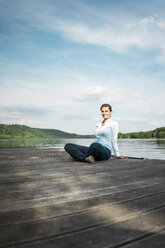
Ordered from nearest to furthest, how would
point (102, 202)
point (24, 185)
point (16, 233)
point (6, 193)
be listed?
point (16, 233) → point (102, 202) → point (6, 193) → point (24, 185)

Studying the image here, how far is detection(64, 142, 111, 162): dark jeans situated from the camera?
13.8ft

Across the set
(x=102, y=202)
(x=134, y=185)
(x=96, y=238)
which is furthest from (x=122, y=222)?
(x=134, y=185)

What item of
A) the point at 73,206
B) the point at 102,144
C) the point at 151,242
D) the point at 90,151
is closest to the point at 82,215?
the point at 73,206

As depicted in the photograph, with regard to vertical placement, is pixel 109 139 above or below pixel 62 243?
above

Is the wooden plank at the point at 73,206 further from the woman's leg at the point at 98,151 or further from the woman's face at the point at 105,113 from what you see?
the woman's face at the point at 105,113

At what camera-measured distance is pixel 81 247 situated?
0.94 m

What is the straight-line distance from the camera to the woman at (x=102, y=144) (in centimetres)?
433

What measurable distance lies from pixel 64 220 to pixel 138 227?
495 mm

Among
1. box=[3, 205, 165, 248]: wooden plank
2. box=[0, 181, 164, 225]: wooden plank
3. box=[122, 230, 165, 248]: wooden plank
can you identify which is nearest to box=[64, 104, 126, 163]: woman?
box=[0, 181, 164, 225]: wooden plank

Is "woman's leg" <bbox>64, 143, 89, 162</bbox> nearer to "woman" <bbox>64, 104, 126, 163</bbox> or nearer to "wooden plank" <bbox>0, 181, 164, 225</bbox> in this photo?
"woman" <bbox>64, 104, 126, 163</bbox>

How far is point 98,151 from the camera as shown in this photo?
168 inches

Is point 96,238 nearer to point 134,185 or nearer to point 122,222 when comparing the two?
point 122,222

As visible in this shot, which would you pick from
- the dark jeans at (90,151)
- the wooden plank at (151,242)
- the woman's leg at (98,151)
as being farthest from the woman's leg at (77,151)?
the wooden plank at (151,242)

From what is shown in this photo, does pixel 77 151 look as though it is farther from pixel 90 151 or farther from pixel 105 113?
pixel 105 113
